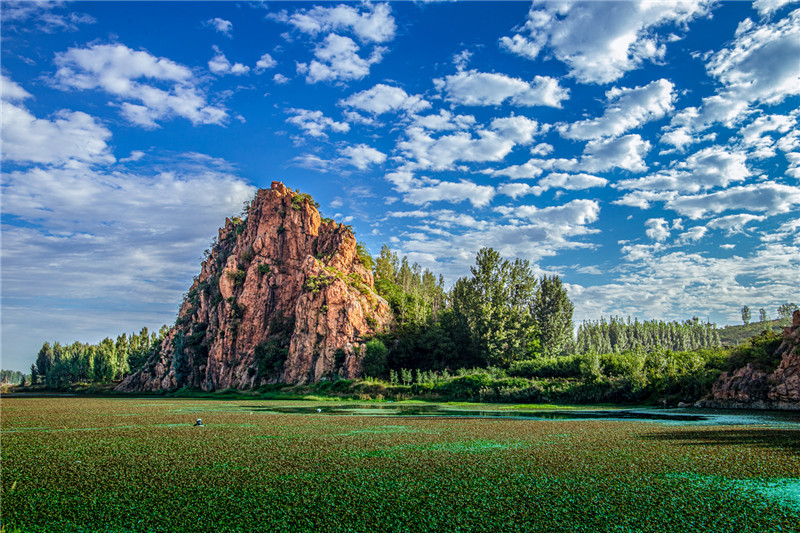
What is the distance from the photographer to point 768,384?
29.2 m

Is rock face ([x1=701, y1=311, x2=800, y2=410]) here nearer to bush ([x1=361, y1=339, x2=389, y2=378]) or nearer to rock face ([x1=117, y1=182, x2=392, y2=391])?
bush ([x1=361, y1=339, x2=389, y2=378])

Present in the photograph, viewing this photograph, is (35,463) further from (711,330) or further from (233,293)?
(711,330)

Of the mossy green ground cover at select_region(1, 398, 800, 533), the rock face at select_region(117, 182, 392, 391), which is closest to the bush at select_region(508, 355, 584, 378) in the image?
the rock face at select_region(117, 182, 392, 391)

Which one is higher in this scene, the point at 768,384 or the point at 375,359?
the point at 375,359

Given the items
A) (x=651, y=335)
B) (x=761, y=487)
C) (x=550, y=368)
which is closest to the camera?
(x=761, y=487)

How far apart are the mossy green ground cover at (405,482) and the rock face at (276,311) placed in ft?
162

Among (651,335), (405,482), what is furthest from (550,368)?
(651,335)

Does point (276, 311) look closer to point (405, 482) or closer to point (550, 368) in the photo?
point (550, 368)

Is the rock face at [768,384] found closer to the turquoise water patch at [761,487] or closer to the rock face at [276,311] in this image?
the turquoise water patch at [761,487]

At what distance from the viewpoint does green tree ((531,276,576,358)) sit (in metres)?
69.8

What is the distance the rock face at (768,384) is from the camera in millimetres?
27594

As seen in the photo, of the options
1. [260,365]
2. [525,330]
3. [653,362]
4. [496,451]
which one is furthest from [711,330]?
[496,451]

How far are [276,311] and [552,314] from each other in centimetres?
4906

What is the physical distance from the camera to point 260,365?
74188 mm
